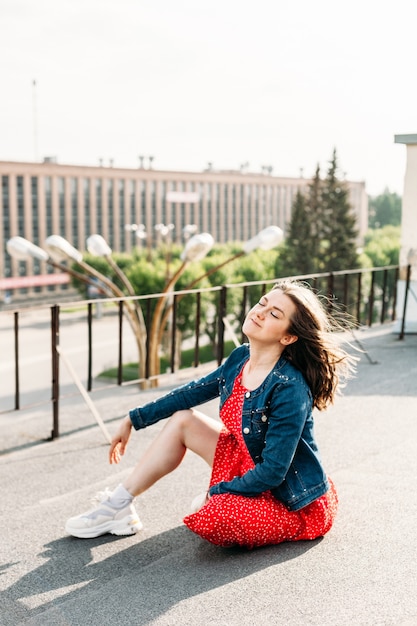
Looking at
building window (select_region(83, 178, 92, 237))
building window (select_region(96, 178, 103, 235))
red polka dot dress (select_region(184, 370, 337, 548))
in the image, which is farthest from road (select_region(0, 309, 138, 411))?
red polka dot dress (select_region(184, 370, 337, 548))

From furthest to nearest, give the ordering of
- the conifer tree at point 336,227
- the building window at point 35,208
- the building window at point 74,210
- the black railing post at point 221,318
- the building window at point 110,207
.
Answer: the building window at point 110,207 < the building window at point 74,210 < the building window at point 35,208 < the conifer tree at point 336,227 < the black railing post at point 221,318

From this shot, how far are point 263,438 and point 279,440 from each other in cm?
14

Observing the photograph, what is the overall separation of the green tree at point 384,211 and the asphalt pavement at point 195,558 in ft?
464

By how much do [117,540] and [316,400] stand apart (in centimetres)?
108

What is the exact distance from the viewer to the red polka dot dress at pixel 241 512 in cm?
284

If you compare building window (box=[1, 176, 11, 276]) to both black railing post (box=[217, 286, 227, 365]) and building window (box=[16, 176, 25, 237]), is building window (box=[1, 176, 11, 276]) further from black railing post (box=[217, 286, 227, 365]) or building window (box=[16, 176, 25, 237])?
black railing post (box=[217, 286, 227, 365])

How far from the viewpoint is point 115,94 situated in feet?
321

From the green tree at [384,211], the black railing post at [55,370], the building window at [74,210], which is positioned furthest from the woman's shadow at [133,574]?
the green tree at [384,211]

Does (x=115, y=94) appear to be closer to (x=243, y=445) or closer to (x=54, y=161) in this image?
(x=54, y=161)

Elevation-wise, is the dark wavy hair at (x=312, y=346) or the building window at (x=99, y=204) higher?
the dark wavy hair at (x=312, y=346)

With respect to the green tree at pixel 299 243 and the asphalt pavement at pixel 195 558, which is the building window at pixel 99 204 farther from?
the asphalt pavement at pixel 195 558

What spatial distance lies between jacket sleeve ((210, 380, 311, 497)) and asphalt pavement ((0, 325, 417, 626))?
1.03 ft

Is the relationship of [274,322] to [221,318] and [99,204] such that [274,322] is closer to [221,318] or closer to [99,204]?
[221,318]

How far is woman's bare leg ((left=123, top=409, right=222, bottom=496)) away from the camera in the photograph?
309cm
